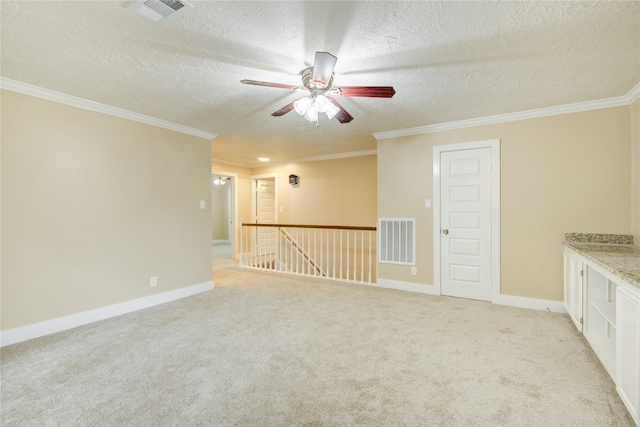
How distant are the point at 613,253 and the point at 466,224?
62.7 inches

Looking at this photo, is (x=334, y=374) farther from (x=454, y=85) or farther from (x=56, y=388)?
(x=454, y=85)

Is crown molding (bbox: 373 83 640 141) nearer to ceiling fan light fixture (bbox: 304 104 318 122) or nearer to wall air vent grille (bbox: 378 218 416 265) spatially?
wall air vent grille (bbox: 378 218 416 265)

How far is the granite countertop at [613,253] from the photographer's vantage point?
5.48ft

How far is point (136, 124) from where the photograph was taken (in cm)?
349

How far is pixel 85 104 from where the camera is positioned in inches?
119

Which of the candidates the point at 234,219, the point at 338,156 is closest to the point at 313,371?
the point at 338,156

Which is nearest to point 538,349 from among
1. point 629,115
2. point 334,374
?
point 334,374

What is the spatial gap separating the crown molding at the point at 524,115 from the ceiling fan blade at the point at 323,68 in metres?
2.45

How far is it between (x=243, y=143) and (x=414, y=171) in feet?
9.48

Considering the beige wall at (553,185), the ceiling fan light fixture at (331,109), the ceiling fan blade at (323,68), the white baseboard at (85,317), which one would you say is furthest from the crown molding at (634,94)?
the white baseboard at (85,317)

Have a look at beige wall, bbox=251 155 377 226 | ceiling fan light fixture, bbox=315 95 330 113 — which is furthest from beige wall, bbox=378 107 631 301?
ceiling fan light fixture, bbox=315 95 330 113

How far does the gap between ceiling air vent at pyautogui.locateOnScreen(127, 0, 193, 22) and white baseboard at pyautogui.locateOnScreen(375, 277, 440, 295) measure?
13.2 ft

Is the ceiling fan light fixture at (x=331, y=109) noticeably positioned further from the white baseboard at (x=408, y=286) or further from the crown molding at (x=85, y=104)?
the white baseboard at (x=408, y=286)

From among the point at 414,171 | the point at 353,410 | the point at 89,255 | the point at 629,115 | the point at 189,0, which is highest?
the point at 189,0
